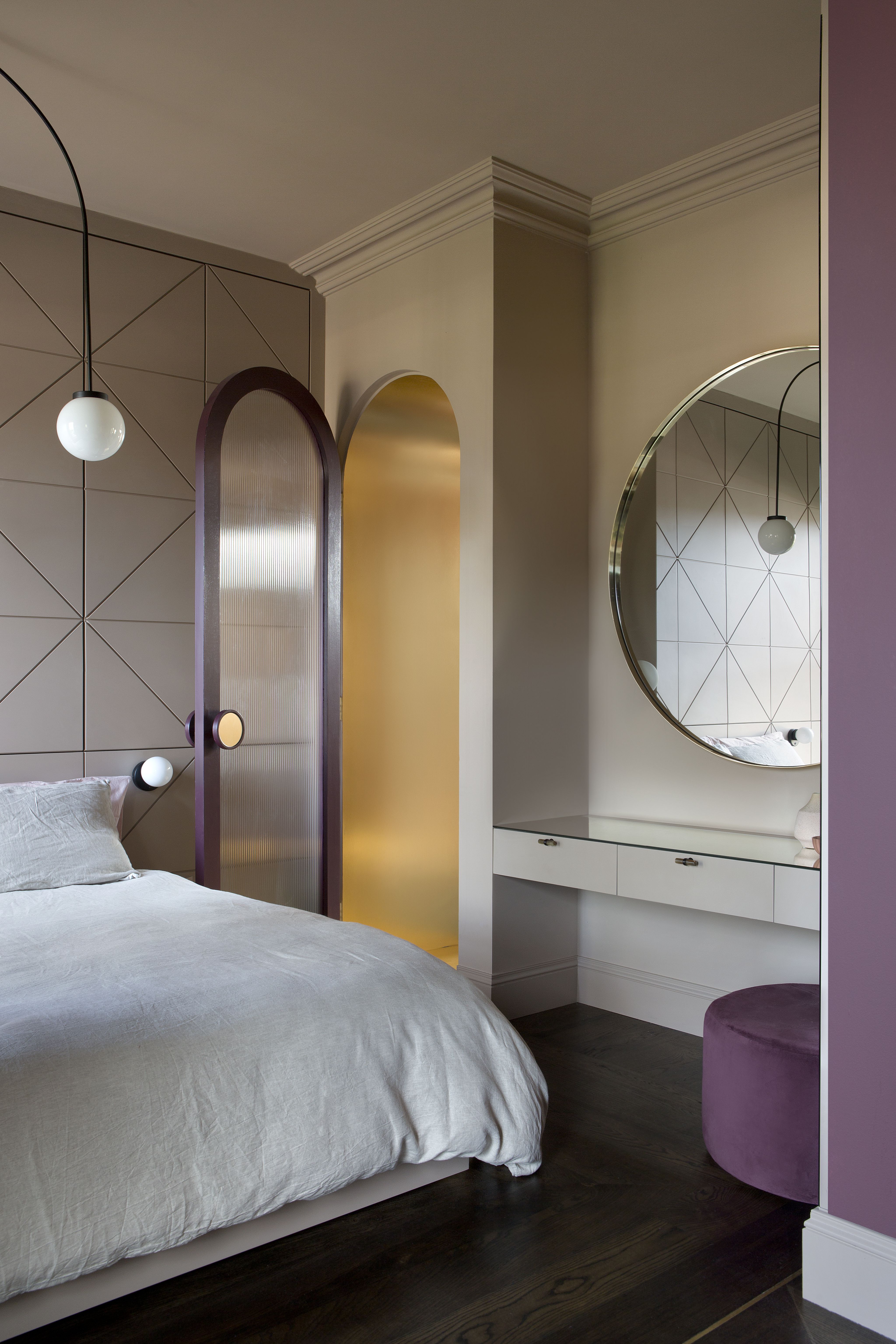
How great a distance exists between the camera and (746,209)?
352 centimetres

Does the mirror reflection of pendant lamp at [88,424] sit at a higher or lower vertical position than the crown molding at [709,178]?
lower

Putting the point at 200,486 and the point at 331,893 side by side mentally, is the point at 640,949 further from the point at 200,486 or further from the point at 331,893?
the point at 200,486

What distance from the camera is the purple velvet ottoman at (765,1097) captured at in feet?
7.96

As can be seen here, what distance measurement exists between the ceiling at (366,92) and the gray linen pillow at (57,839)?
7.00 feet

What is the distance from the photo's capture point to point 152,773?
3.86 meters

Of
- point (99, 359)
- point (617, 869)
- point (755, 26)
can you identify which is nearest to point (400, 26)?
point (755, 26)

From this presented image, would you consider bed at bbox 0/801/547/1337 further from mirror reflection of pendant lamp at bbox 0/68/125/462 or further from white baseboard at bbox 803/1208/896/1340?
mirror reflection of pendant lamp at bbox 0/68/125/462

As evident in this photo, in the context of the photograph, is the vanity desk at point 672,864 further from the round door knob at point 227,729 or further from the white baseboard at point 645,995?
the round door knob at point 227,729

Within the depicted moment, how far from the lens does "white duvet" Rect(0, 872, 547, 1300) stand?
1.83 metres

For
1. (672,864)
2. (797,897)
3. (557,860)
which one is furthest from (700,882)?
(557,860)

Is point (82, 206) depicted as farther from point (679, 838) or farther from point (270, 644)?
point (679, 838)

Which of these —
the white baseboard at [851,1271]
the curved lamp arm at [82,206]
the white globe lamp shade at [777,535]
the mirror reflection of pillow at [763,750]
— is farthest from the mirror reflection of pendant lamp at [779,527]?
the curved lamp arm at [82,206]

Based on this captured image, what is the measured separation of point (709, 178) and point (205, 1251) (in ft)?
11.5

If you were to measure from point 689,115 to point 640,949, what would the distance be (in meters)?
2.79
